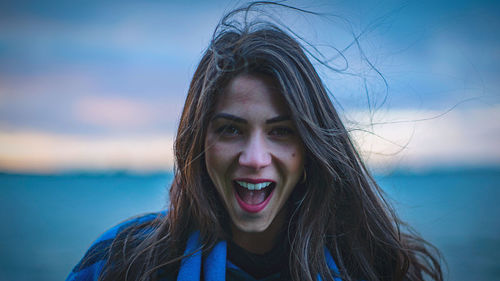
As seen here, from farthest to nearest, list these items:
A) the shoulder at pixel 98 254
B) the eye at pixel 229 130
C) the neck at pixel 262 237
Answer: the neck at pixel 262 237 < the shoulder at pixel 98 254 < the eye at pixel 229 130

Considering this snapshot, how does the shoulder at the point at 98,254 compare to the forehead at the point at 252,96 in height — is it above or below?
below

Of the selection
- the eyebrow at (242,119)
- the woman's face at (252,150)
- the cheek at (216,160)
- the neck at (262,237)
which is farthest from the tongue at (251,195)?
the eyebrow at (242,119)

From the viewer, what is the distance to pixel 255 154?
6.88 feet

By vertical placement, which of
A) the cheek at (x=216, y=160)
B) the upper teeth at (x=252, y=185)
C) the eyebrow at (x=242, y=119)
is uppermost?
the eyebrow at (x=242, y=119)

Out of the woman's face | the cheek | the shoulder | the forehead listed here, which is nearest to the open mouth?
the woman's face

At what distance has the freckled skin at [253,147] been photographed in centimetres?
213

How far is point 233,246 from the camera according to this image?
2367 mm

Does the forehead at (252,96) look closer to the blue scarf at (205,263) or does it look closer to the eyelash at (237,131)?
the eyelash at (237,131)

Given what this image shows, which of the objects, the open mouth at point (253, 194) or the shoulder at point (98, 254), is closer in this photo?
the open mouth at point (253, 194)

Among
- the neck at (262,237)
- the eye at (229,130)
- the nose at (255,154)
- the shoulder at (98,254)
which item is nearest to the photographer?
the nose at (255,154)

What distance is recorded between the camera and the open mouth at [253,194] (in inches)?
86.8

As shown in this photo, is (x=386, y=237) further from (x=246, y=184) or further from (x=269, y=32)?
(x=269, y=32)

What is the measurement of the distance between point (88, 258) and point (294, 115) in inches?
59.9

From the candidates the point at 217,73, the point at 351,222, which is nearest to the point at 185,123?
the point at 217,73
